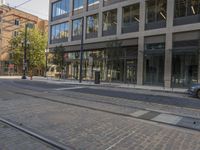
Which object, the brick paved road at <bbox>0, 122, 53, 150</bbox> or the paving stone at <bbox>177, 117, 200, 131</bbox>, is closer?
the brick paved road at <bbox>0, 122, 53, 150</bbox>

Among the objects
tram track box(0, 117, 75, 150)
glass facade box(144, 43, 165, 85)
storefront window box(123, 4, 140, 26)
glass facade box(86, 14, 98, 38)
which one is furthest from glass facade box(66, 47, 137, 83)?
tram track box(0, 117, 75, 150)

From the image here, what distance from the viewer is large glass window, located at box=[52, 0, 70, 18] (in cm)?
3993

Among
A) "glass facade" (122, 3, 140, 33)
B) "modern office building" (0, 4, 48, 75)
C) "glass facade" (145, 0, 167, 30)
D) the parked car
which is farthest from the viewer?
"modern office building" (0, 4, 48, 75)

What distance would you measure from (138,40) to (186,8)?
6518 mm

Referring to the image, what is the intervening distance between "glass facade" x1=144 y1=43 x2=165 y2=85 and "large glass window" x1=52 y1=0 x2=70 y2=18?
1925 centimetres

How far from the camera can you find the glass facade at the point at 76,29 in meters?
37.0

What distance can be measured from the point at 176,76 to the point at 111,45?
28.0 ft

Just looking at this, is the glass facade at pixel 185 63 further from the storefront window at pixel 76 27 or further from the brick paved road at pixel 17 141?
the brick paved road at pixel 17 141

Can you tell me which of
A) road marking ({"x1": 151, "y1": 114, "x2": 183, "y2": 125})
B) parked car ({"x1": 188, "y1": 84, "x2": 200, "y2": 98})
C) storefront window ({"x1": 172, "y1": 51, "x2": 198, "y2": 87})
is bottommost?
road marking ({"x1": 151, "y1": 114, "x2": 183, "y2": 125})

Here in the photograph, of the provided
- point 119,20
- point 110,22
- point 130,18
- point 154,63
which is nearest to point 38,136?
point 154,63

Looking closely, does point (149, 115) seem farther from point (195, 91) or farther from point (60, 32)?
point (60, 32)

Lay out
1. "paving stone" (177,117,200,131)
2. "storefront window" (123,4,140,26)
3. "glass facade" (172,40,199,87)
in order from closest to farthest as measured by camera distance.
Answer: "paving stone" (177,117,200,131) → "glass facade" (172,40,199,87) → "storefront window" (123,4,140,26)

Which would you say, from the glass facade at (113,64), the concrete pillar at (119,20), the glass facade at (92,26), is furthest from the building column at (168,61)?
the glass facade at (92,26)

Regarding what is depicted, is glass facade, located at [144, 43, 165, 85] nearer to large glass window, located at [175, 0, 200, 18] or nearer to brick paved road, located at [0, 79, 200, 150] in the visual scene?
large glass window, located at [175, 0, 200, 18]
